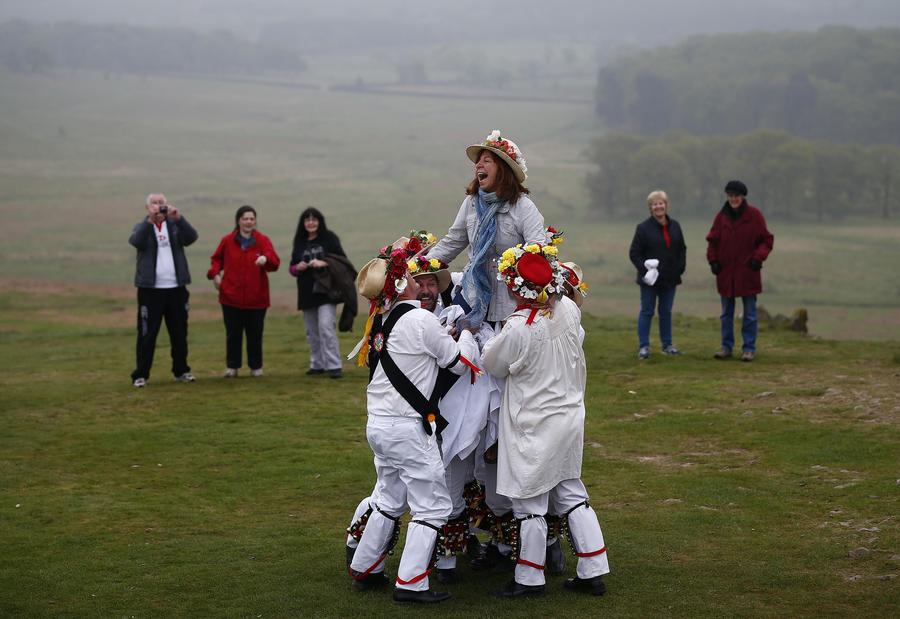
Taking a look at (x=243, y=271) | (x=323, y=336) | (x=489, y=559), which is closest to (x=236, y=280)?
(x=243, y=271)

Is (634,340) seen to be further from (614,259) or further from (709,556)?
(614,259)

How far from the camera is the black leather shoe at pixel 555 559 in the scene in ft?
22.6

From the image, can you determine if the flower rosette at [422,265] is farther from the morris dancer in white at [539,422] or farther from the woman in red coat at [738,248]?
the woman in red coat at [738,248]

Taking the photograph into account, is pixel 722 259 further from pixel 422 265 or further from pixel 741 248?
pixel 422 265

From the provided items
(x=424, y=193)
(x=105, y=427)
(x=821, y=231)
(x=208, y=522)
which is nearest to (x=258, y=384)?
(x=105, y=427)

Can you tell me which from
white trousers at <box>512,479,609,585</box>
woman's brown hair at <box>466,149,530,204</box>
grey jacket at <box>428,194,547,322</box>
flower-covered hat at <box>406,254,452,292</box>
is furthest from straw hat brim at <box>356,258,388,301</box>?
white trousers at <box>512,479,609,585</box>

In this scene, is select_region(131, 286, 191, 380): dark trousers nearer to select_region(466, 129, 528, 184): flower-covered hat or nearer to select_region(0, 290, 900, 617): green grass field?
select_region(0, 290, 900, 617): green grass field

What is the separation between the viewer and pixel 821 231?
234 feet

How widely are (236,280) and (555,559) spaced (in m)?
7.61

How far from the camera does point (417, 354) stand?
255 inches

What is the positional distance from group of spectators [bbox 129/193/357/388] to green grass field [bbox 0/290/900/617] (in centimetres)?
50

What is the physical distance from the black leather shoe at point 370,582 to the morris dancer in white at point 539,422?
30.3 inches

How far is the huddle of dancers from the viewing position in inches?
252

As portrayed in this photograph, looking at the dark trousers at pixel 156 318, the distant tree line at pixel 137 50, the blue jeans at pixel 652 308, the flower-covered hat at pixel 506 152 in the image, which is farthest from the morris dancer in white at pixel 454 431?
the distant tree line at pixel 137 50
